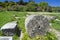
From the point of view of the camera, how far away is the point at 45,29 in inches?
261

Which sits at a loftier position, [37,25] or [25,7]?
[37,25]

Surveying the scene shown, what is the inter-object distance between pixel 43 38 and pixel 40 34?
0.24 metres

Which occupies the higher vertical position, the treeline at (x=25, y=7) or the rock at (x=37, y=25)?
the rock at (x=37, y=25)

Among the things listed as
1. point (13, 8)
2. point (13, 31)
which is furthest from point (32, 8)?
point (13, 31)

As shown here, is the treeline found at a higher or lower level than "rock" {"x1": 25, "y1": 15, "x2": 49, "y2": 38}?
lower

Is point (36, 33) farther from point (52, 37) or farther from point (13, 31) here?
point (13, 31)

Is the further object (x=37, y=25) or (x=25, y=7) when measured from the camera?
(x=25, y=7)

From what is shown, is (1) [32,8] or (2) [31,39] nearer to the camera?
(2) [31,39]

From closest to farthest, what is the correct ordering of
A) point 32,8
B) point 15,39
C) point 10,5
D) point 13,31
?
point 15,39, point 13,31, point 32,8, point 10,5

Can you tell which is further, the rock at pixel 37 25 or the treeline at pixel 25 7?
the treeline at pixel 25 7

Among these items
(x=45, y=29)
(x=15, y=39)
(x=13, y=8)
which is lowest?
(x=13, y=8)

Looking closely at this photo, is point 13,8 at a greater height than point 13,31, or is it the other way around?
point 13,31

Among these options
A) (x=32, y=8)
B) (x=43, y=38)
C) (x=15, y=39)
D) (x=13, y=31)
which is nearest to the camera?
(x=43, y=38)

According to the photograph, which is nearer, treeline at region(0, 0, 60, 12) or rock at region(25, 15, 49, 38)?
rock at region(25, 15, 49, 38)
